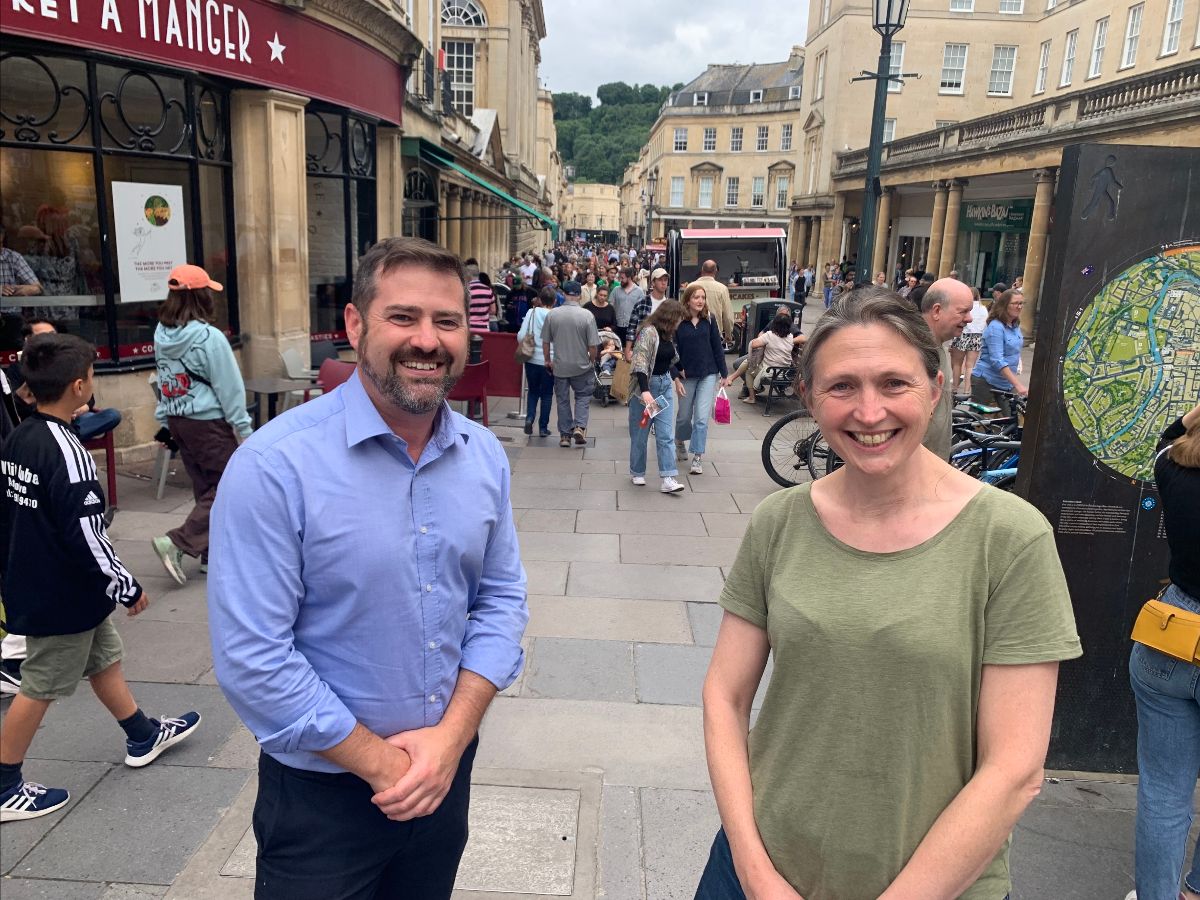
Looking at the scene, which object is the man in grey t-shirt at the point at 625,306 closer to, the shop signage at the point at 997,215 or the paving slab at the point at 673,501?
the paving slab at the point at 673,501

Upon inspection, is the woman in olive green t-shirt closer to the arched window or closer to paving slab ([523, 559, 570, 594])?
paving slab ([523, 559, 570, 594])

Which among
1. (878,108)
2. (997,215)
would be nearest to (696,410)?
(878,108)

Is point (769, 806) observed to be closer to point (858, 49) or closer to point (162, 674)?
point (162, 674)

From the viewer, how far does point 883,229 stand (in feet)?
119

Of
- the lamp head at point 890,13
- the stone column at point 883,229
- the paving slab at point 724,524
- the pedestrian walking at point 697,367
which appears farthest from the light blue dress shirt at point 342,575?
the stone column at point 883,229

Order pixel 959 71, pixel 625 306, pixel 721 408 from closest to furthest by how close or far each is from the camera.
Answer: pixel 721 408 → pixel 625 306 → pixel 959 71

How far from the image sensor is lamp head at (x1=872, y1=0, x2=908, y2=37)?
884 centimetres

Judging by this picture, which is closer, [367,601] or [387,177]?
[367,601]

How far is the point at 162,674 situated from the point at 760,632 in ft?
11.8

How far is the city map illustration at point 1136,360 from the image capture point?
316 centimetres

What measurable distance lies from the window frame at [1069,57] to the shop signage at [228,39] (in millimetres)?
30677

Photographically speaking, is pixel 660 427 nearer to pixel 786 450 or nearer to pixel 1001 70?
pixel 786 450

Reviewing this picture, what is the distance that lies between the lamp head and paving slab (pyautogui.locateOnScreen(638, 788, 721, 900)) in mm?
8182

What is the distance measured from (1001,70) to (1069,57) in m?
7.16
